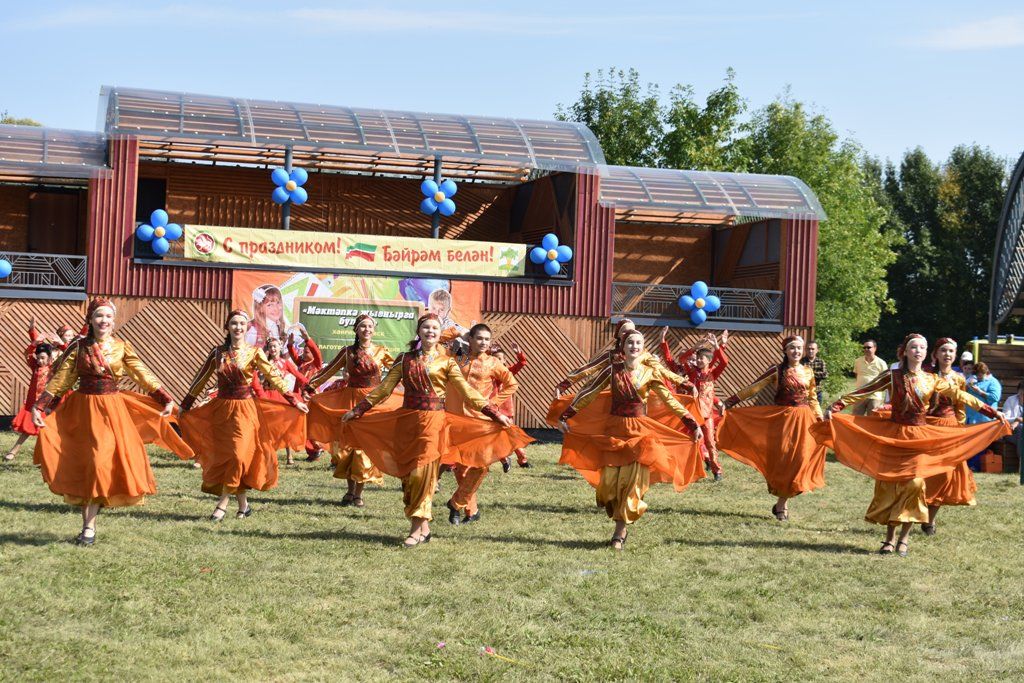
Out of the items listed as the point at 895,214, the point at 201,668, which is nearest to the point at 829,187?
the point at 895,214

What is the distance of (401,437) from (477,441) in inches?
27.7

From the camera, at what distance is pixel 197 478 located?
13367 millimetres

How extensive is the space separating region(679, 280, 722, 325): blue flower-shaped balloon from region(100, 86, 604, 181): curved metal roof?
302 centimetres

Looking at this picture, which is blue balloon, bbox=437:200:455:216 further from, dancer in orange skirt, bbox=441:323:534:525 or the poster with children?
dancer in orange skirt, bbox=441:323:534:525

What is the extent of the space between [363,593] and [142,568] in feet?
5.37

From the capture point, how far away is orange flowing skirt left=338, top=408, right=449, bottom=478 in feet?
31.3

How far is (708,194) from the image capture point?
948 inches

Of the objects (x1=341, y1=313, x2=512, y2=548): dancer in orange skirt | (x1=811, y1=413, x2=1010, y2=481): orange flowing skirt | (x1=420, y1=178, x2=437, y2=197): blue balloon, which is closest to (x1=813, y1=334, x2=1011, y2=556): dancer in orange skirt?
(x1=811, y1=413, x2=1010, y2=481): orange flowing skirt

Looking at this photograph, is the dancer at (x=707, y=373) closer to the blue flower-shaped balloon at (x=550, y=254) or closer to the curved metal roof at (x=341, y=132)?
the blue flower-shaped balloon at (x=550, y=254)

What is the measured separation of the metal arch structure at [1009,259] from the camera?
89.1 ft

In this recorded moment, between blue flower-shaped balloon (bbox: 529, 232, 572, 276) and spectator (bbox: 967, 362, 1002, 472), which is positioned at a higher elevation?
blue flower-shaped balloon (bbox: 529, 232, 572, 276)

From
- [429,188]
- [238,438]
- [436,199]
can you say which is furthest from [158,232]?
[238,438]

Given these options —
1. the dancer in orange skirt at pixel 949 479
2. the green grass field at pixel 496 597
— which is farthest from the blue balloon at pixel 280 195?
the dancer in orange skirt at pixel 949 479

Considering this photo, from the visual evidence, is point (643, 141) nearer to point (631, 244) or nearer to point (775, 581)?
point (631, 244)
